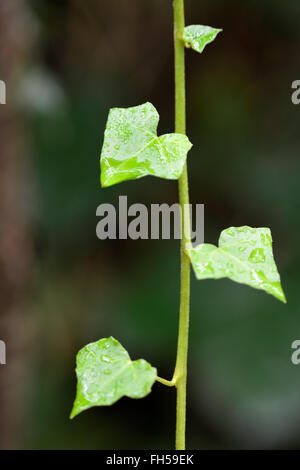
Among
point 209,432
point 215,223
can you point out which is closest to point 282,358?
point 209,432

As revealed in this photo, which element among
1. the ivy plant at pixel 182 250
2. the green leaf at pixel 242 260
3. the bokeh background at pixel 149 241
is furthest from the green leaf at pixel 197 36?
the bokeh background at pixel 149 241

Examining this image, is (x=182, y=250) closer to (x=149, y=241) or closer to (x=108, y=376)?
(x=108, y=376)

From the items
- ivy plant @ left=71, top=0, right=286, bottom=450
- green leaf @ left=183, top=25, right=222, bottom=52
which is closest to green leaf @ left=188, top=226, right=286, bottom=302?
ivy plant @ left=71, top=0, right=286, bottom=450

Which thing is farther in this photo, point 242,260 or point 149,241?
point 149,241

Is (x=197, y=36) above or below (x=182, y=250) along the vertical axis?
above

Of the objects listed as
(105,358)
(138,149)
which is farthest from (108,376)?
(138,149)

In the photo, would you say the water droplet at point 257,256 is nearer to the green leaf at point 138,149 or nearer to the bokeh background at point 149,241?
the green leaf at point 138,149
